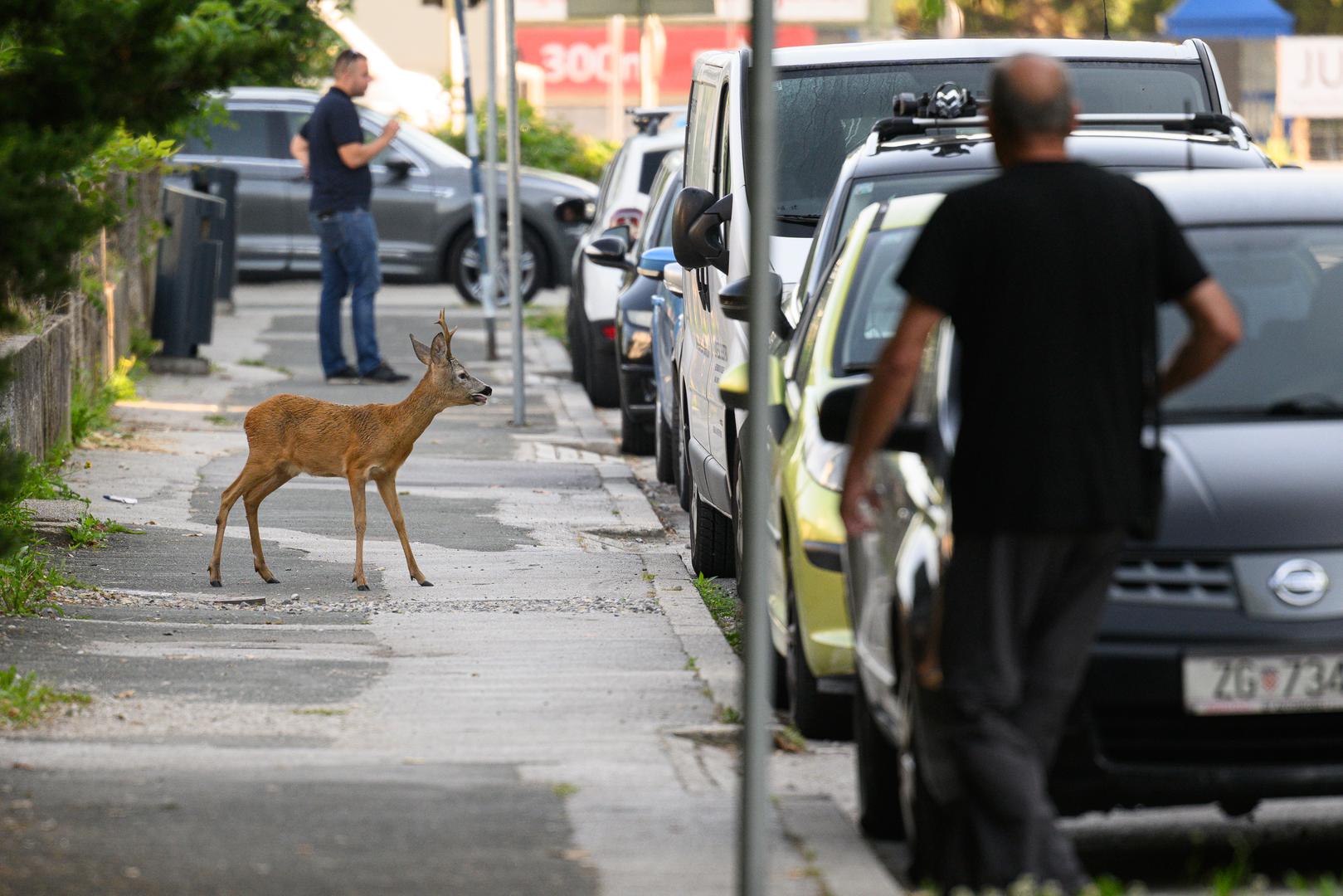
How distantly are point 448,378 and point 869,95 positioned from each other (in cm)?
215

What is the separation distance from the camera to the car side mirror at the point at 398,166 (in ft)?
84.0

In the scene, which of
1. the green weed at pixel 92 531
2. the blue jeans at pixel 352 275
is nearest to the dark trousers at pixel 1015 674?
the green weed at pixel 92 531

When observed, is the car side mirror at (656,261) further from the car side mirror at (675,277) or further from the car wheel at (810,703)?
the car wheel at (810,703)

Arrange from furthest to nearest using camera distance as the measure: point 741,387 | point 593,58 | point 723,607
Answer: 1. point 593,58
2. point 723,607
3. point 741,387

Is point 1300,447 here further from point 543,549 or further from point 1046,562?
point 543,549

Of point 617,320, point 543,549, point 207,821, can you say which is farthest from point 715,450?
point 617,320

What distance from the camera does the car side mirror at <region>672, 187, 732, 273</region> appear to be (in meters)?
9.34

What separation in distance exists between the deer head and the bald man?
5.66 metres

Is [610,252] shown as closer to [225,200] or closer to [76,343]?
[76,343]

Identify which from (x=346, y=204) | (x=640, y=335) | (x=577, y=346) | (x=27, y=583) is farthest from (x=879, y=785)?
(x=577, y=346)

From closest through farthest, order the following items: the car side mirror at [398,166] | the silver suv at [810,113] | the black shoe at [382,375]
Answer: the silver suv at [810,113], the black shoe at [382,375], the car side mirror at [398,166]

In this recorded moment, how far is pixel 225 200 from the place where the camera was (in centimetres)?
2128

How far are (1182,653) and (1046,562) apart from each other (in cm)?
50

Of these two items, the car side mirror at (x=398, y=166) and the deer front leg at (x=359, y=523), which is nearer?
the deer front leg at (x=359, y=523)
